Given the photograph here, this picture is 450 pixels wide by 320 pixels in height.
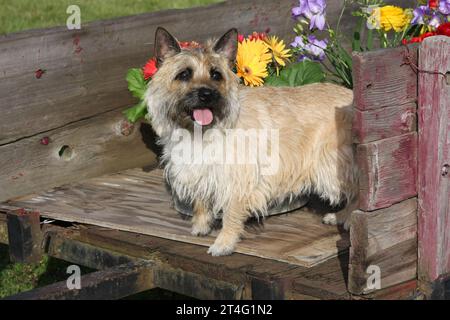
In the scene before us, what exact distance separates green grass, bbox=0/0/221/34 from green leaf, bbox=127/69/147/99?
3112 millimetres

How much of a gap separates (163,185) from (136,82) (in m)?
0.65

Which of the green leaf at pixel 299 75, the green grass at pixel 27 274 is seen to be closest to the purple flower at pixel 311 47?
the green leaf at pixel 299 75

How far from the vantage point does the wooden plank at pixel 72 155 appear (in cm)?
467

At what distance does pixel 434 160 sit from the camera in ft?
11.0

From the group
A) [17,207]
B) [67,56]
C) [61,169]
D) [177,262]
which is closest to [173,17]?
[67,56]

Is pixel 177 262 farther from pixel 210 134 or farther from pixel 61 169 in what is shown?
pixel 61 169

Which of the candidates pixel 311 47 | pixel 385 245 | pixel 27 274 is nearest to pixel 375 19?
pixel 311 47

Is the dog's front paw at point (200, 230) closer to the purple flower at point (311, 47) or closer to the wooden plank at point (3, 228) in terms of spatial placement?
the wooden plank at point (3, 228)

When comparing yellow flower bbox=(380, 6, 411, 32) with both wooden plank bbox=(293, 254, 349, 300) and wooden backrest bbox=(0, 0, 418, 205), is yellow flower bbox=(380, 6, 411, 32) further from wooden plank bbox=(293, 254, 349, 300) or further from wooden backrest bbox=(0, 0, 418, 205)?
wooden plank bbox=(293, 254, 349, 300)

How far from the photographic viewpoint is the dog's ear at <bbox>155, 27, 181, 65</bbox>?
4.16m

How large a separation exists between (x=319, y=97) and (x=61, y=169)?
1.53 metres

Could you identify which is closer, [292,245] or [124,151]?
[292,245]

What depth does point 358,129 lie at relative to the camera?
10.4 feet

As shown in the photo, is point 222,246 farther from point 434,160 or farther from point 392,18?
point 392,18
